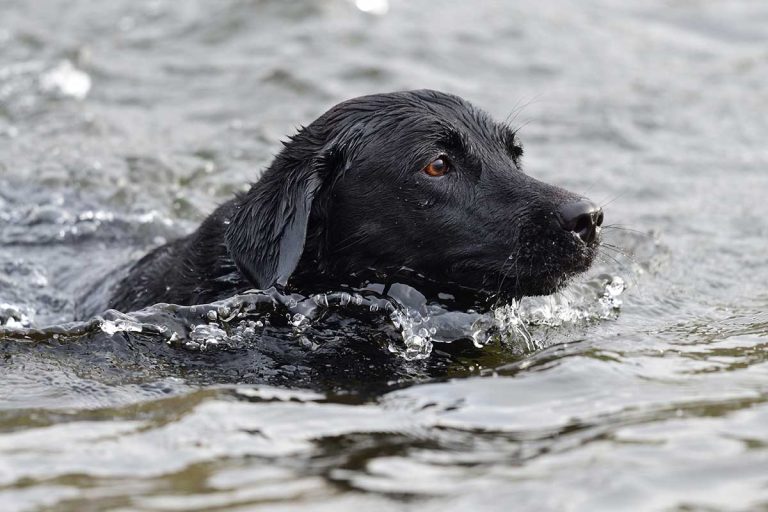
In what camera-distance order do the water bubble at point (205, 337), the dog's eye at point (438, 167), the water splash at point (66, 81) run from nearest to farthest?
the dog's eye at point (438, 167) → the water bubble at point (205, 337) → the water splash at point (66, 81)

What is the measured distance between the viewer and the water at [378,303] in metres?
3.83

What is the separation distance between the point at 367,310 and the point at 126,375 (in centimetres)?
121

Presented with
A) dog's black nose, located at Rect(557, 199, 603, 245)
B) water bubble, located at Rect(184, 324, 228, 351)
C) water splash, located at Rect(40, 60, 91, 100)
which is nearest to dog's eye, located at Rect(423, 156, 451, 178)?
dog's black nose, located at Rect(557, 199, 603, 245)

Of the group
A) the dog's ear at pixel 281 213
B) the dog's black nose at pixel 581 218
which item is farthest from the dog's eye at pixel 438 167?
the dog's black nose at pixel 581 218

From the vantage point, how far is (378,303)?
17.7ft

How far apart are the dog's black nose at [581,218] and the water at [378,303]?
0.56m

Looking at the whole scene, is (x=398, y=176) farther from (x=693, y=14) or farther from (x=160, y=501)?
(x=693, y=14)

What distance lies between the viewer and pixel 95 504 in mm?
3631

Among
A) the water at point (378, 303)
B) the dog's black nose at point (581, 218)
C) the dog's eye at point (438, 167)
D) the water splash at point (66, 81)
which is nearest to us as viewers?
the water at point (378, 303)

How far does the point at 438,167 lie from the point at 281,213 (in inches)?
31.1

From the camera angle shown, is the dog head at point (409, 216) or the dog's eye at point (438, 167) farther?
the dog's eye at point (438, 167)

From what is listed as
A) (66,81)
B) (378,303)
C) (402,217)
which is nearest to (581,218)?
(402,217)

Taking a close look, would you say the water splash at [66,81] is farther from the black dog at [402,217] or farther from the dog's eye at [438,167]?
the dog's eye at [438,167]

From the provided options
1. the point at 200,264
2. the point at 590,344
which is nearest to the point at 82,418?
the point at 200,264
